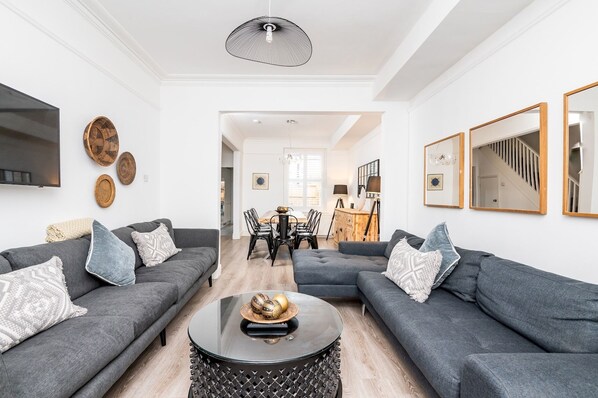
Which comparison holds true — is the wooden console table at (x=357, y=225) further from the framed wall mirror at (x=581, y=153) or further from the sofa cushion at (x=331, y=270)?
the framed wall mirror at (x=581, y=153)

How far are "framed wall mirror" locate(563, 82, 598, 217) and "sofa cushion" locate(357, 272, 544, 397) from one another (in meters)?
0.81

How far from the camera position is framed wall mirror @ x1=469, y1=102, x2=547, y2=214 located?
1995mm

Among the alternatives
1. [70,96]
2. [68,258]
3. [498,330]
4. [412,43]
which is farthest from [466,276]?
[70,96]

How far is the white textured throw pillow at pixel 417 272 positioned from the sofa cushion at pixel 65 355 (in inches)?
73.1

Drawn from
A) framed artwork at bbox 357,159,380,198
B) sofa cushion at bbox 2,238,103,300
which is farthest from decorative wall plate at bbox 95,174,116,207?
framed artwork at bbox 357,159,380,198

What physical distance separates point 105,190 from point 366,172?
4.98 metres

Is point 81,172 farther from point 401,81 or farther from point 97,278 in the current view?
point 401,81

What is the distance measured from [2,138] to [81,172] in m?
0.93

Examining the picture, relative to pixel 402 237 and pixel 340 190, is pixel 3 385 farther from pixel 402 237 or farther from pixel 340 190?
pixel 340 190

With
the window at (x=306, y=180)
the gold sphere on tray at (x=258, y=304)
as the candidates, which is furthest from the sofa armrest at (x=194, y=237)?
the window at (x=306, y=180)

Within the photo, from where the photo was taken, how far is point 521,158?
2174 mm

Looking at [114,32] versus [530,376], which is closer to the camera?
[530,376]

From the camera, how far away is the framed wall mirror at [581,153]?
1603mm

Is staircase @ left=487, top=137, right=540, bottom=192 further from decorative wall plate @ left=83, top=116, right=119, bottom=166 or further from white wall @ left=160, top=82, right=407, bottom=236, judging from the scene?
decorative wall plate @ left=83, top=116, right=119, bottom=166
